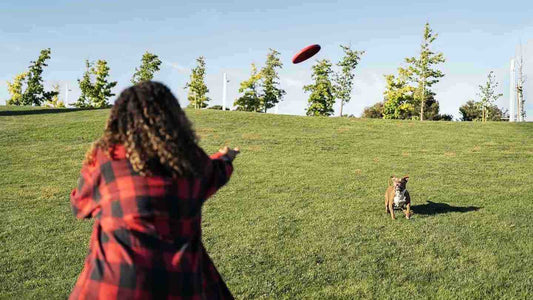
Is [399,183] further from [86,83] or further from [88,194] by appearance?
[86,83]

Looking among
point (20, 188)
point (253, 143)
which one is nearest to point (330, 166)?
point (253, 143)

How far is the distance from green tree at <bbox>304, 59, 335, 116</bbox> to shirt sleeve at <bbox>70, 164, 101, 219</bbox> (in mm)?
41993

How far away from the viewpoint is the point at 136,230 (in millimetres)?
2848

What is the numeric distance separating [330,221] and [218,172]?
24.3 ft

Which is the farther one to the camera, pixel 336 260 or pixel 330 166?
pixel 330 166

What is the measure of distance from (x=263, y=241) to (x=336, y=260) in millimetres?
1497

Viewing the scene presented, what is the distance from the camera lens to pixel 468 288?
22.5 feet

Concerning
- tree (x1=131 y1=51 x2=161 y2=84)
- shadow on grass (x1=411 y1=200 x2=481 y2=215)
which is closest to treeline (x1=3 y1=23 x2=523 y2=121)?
tree (x1=131 y1=51 x2=161 y2=84)

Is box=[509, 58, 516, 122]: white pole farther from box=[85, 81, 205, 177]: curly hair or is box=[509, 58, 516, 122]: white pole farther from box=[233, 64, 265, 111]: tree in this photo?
box=[85, 81, 205, 177]: curly hair

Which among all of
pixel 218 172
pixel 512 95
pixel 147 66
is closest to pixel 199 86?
pixel 147 66

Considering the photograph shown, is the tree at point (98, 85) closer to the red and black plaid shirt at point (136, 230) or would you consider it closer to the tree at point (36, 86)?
the tree at point (36, 86)

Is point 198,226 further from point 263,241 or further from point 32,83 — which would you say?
point 32,83

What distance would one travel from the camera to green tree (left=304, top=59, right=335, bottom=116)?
145 feet

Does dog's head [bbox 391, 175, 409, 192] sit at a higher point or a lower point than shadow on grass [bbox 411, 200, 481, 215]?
higher
